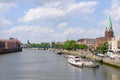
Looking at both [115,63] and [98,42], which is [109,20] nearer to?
[98,42]

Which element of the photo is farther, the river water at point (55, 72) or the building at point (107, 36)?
the building at point (107, 36)

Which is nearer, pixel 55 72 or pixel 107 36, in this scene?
pixel 55 72

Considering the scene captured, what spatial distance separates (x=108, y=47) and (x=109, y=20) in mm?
21638

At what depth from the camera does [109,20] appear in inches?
5212

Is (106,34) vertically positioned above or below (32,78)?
above

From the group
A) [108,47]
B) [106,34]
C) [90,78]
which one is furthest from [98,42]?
[90,78]

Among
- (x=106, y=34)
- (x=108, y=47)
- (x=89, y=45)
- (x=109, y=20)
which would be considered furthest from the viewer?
(x=89, y=45)

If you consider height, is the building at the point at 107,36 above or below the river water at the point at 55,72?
above

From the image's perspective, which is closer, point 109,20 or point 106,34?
point 109,20

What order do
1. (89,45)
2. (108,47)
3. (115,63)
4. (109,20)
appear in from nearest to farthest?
(115,63) < (108,47) < (109,20) < (89,45)

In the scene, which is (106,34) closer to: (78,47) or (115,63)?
(78,47)

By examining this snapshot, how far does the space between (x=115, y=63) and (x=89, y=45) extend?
4562 inches

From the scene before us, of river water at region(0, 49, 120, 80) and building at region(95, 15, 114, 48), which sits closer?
river water at region(0, 49, 120, 80)

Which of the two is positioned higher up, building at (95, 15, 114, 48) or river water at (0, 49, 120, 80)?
building at (95, 15, 114, 48)
